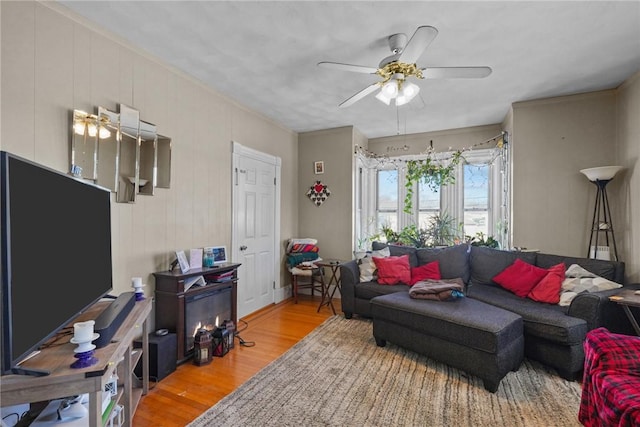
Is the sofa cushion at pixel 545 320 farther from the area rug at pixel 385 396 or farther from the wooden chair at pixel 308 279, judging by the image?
the wooden chair at pixel 308 279

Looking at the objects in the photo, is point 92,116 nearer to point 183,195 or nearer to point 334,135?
point 183,195

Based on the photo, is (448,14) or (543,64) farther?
(543,64)

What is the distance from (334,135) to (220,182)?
2.13 metres

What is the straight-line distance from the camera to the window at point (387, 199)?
206 inches

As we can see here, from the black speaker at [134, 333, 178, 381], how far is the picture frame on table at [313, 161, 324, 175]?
10.5 ft

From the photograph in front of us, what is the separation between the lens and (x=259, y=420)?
1.92 m

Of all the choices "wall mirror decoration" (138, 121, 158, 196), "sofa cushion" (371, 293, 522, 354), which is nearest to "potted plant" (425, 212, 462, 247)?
"sofa cushion" (371, 293, 522, 354)

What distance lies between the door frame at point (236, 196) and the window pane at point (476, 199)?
2.96 meters

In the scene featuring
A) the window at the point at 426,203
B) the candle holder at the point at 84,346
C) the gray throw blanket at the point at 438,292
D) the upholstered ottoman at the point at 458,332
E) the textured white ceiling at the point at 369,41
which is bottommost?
the upholstered ottoman at the point at 458,332

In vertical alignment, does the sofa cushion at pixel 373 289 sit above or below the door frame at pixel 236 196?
below

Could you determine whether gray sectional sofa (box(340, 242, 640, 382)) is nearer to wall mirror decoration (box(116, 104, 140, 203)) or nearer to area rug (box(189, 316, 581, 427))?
area rug (box(189, 316, 581, 427))

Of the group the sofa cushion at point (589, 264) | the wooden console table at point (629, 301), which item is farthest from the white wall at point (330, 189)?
the wooden console table at point (629, 301)

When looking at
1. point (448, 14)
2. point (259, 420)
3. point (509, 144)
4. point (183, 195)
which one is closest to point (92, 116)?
point (183, 195)

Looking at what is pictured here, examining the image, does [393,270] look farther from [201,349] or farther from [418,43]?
[418,43]
